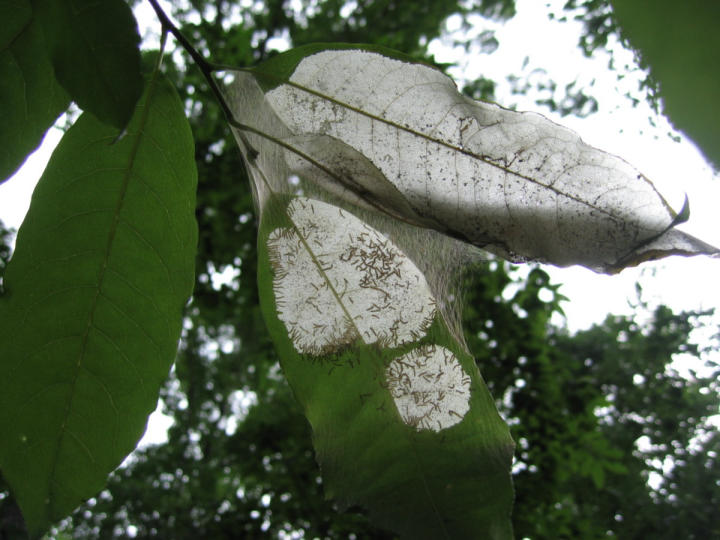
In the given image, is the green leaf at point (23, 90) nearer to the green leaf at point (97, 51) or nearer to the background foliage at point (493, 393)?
the green leaf at point (97, 51)

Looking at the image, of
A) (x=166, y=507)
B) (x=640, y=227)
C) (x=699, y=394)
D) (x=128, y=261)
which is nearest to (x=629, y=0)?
(x=640, y=227)

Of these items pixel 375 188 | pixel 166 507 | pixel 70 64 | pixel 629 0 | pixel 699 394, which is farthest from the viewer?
pixel 166 507

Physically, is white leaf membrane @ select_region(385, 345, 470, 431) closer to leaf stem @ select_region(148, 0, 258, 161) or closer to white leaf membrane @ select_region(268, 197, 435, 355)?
white leaf membrane @ select_region(268, 197, 435, 355)

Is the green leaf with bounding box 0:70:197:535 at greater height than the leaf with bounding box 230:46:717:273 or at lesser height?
lesser

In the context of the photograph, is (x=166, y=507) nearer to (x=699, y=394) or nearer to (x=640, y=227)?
(x=699, y=394)

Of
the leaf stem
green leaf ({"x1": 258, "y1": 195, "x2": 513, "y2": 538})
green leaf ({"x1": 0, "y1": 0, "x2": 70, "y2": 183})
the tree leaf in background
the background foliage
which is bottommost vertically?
the tree leaf in background

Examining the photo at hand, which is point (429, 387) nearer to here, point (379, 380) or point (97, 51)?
point (379, 380)

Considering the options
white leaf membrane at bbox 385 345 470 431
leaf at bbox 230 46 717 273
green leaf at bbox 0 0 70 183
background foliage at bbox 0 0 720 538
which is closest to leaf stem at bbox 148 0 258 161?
leaf at bbox 230 46 717 273
